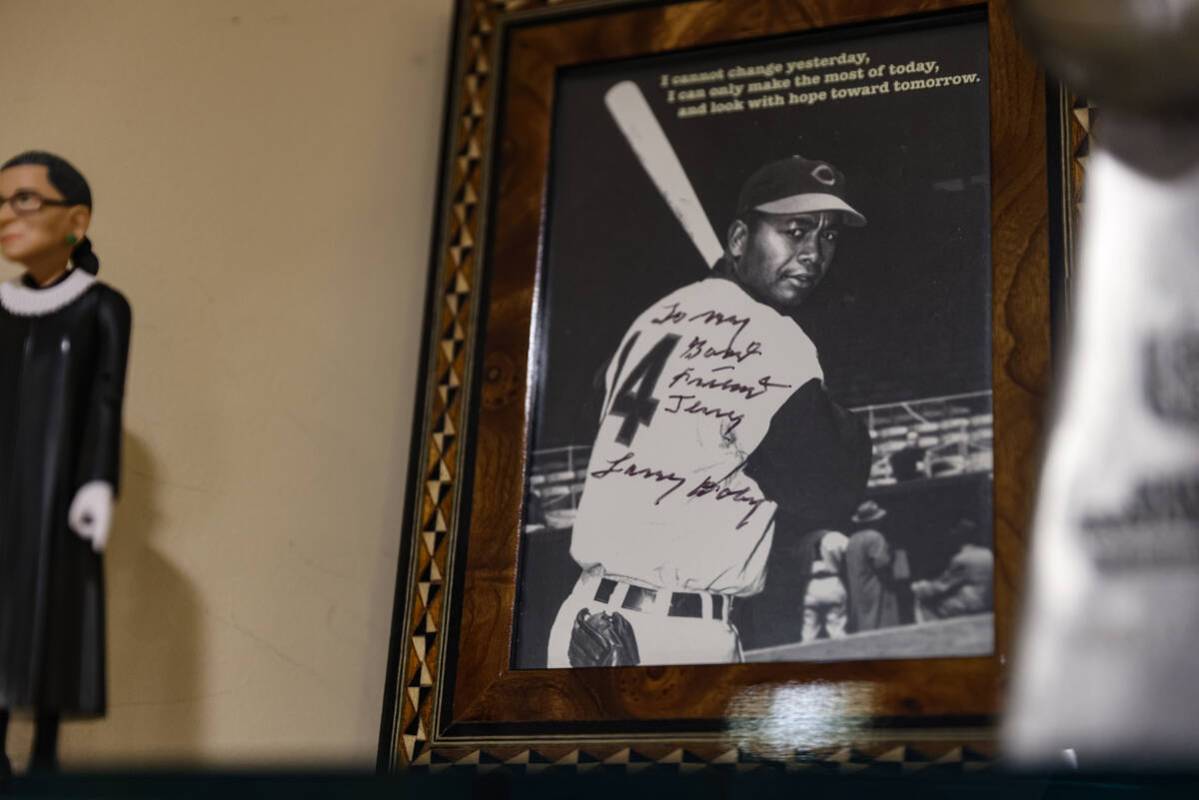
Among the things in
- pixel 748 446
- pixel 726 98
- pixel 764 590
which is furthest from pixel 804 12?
pixel 764 590

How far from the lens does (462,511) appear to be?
176cm

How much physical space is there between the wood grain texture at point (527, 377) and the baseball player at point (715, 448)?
0.05 meters

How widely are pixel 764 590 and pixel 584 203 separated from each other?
49cm

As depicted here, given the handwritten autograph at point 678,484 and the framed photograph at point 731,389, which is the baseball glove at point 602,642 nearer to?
the framed photograph at point 731,389

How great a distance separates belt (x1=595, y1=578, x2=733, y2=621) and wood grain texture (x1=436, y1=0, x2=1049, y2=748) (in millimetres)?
57

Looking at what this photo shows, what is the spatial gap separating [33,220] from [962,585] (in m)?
0.93

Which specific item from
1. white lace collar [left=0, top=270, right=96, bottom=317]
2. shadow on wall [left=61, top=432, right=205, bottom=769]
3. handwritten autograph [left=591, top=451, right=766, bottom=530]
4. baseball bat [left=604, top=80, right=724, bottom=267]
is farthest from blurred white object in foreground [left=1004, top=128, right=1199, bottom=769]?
white lace collar [left=0, top=270, right=96, bottom=317]

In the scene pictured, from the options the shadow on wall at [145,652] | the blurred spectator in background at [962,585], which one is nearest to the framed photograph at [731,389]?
the blurred spectator in background at [962,585]

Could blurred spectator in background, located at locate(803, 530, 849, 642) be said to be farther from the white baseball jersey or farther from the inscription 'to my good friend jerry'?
the inscription 'to my good friend jerry'

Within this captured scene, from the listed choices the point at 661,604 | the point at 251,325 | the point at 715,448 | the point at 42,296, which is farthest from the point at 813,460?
the point at 42,296

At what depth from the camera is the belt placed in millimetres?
1643

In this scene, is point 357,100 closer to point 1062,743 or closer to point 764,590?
point 764,590

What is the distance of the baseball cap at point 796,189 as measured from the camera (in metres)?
1.78

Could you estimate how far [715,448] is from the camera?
1.71 metres
